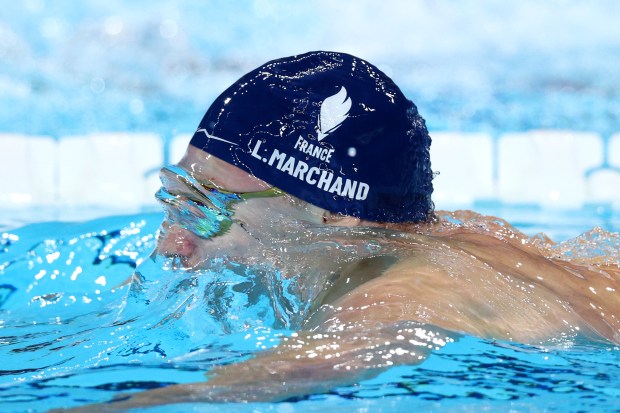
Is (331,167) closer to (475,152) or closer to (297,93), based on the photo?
(297,93)

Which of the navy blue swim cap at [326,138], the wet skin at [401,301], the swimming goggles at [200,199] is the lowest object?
the wet skin at [401,301]

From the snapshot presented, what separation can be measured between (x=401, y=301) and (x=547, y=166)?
5.19 meters

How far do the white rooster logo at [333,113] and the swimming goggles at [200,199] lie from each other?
0.18 m

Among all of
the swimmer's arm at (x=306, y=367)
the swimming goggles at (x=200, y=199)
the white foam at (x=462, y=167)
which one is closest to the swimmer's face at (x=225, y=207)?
the swimming goggles at (x=200, y=199)

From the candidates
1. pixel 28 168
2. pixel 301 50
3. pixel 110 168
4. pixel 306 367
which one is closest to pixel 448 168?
pixel 110 168

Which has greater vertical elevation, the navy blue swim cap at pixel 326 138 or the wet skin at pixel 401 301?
the navy blue swim cap at pixel 326 138

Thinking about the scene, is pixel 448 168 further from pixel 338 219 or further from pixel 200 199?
pixel 200 199

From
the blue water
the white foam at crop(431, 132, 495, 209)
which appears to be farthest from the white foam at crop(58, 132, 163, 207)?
the white foam at crop(431, 132, 495, 209)

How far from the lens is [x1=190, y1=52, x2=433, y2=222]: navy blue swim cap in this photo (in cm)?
208

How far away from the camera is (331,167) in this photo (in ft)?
6.84

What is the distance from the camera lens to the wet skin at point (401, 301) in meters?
1.36

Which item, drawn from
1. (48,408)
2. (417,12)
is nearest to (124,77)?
(417,12)

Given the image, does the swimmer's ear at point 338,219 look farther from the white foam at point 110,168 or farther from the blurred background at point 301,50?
the white foam at point 110,168

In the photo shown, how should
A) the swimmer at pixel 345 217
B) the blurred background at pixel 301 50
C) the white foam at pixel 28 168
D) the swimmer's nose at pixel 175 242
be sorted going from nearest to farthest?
1. the swimmer at pixel 345 217
2. the swimmer's nose at pixel 175 242
3. the white foam at pixel 28 168
4. the blurred background at pixel 301 50
